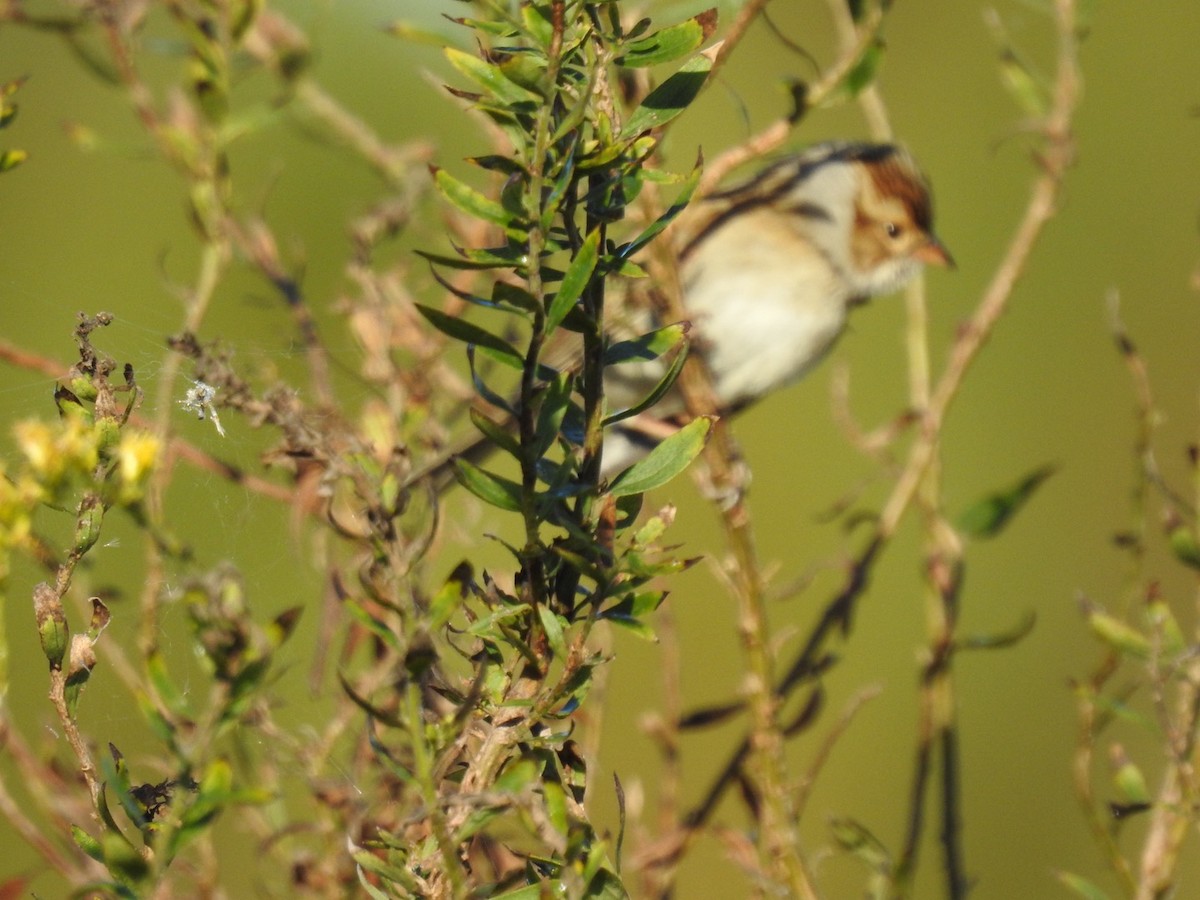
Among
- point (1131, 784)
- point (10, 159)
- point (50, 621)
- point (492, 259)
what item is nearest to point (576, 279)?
point (492, 259)

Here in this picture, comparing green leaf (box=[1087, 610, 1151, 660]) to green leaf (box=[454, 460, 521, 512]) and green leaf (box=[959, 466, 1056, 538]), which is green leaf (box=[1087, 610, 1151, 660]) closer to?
green leaf (box=[959, 466, 1056, 538])

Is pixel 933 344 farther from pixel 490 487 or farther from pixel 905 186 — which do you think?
pixel 490 487

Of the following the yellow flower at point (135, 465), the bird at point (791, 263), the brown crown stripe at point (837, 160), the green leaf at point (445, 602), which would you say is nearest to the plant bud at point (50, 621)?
the yellow flower at point (135, 465)

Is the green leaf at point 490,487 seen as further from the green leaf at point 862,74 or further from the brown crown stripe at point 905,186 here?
the brown crown stripe at point 905,186

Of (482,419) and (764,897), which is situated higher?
(482,419)

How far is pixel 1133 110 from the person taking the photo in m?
4.03

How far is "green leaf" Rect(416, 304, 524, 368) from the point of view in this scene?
67cm

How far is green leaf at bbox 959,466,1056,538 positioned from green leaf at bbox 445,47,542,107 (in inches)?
44.8

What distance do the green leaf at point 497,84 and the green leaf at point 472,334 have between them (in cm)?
12

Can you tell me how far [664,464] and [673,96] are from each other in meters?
0.21

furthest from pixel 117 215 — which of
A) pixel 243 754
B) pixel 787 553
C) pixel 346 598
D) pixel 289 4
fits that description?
pixel 346 598

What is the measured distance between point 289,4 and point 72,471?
1613mm

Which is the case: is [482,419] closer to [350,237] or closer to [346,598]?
[346,598]

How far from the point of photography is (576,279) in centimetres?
65
